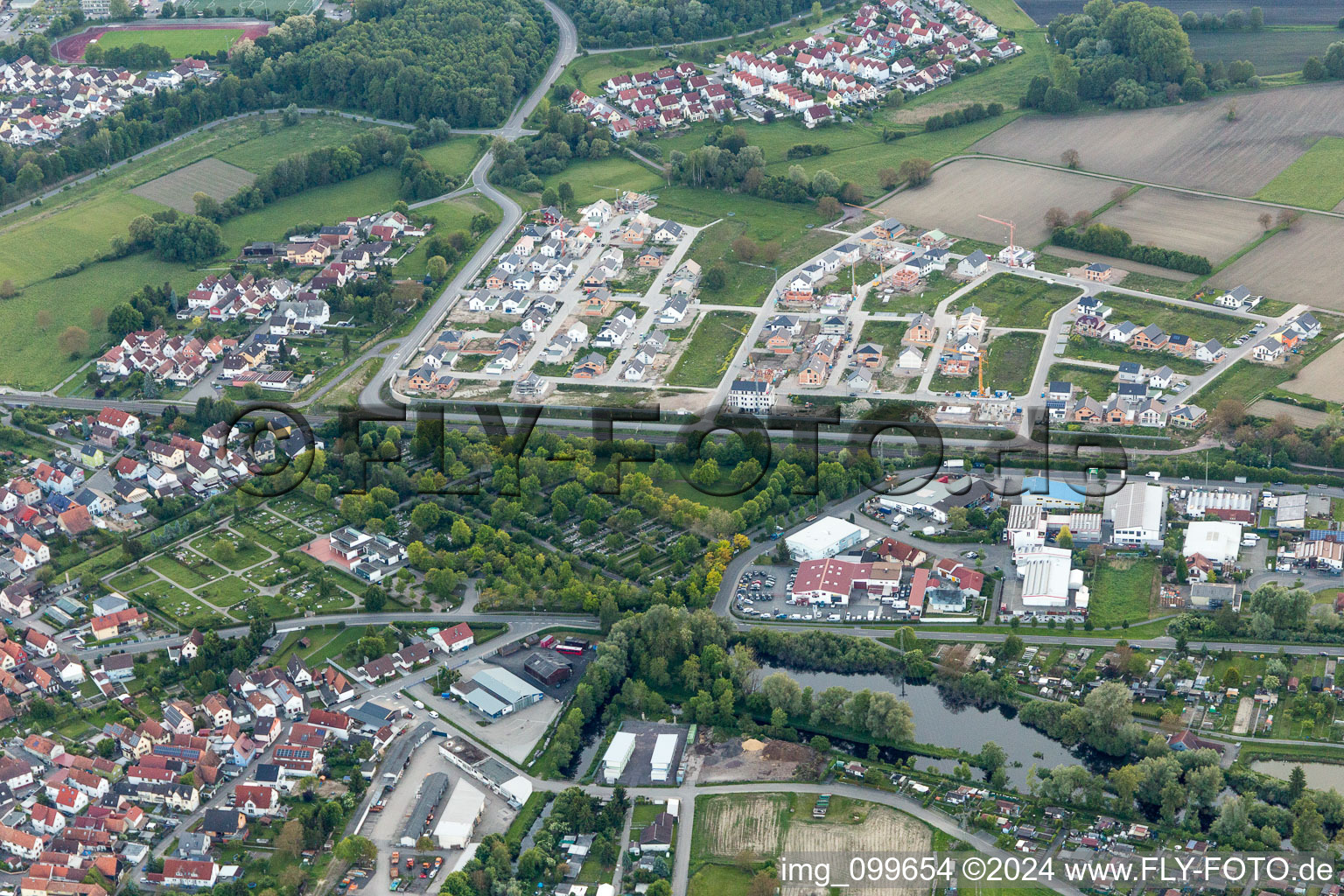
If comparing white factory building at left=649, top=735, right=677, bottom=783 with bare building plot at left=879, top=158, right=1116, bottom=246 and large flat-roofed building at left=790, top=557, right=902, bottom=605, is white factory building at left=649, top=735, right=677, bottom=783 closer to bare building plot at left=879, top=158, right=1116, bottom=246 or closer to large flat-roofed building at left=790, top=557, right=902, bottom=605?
large flat-roofed building at left=790, top=557, right=902, bottom=605

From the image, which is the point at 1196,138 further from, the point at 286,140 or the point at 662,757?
the point at 662,757

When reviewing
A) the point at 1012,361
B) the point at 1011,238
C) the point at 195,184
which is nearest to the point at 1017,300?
the point at 1011,238

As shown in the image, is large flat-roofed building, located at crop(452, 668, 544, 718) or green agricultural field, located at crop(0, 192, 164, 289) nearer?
large flat-roofed building, located at crop(452, 668, 544, 718)

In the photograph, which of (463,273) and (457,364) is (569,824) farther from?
(463,273)

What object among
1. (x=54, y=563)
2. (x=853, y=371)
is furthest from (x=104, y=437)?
(x=853, y=371)

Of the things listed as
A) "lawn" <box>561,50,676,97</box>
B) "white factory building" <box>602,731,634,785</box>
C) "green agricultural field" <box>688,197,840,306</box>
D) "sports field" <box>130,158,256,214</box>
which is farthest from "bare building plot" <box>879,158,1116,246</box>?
"white factory building" <box>602,731,634,785</box>

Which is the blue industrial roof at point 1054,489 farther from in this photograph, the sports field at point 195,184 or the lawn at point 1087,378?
the sports field at point 195,184

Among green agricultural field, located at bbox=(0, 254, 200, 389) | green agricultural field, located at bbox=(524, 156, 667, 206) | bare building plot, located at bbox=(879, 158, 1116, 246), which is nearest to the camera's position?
green agricultural field, located at bbox=(0, 254, 200, 389)
